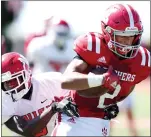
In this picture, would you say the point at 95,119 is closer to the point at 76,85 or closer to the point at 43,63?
the point at 76,85

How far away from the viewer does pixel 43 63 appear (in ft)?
24.4

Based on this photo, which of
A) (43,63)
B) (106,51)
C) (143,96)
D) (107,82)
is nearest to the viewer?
(107,82)

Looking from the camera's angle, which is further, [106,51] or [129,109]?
[129,109]

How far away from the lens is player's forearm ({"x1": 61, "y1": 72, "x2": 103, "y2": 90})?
3.82m

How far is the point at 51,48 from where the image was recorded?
7.58m

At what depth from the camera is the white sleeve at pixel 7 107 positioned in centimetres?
454

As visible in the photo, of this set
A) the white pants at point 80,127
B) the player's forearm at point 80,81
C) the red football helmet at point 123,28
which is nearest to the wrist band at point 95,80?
the player's forearm at point 80,81

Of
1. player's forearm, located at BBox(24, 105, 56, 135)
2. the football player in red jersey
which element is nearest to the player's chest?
player's forearm, located at BBox(24, 105, 56, 135)

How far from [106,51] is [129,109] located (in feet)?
11.5

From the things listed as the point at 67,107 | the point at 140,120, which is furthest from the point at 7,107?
the point at 140,120

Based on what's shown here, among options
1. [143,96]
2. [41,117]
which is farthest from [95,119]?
[143,96]

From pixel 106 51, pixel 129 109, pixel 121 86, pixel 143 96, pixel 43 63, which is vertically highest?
pixel 106 51

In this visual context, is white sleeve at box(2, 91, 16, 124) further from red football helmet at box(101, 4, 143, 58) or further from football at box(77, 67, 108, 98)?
red football helmet at box(101, 4, 143, 58)

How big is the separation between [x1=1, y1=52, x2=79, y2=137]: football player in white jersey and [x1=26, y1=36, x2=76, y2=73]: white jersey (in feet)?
8.62
